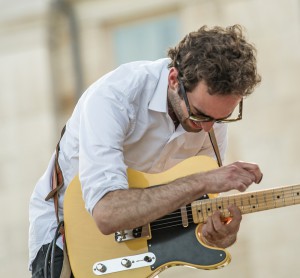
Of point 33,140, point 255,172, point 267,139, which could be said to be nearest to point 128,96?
point 255,172

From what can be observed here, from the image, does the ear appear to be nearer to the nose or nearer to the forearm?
the nose

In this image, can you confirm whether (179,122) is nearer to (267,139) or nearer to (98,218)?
(98,218)

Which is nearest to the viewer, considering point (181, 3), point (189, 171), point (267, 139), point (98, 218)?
point (98, 218)

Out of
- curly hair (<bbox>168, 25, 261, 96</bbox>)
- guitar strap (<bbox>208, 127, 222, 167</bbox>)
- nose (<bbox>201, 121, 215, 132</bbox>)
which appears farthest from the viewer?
guitar strap (<bbox>208, 127, 222, 167</bbox>)

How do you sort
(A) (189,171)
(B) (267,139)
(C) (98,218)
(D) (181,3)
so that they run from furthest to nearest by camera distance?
1. (D) (181,3)
2. (B) (267,139)
3. (A) (189,171)
4. (C) (98,218)

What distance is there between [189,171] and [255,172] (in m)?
0.32

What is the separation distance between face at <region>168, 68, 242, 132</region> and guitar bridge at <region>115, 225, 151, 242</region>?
0.50 m

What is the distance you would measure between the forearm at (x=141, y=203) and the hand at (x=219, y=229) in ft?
0.59

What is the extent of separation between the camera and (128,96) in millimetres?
4574

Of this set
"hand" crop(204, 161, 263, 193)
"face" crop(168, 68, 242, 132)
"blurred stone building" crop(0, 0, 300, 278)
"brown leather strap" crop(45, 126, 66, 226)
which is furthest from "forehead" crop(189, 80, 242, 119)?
"blurred stone building" crop(0, 0, 300, 278)

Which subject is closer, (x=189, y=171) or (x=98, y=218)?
(x=98, y=218)

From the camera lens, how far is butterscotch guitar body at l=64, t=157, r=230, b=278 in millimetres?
4656

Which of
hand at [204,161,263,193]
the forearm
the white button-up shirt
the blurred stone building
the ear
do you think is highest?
the ear

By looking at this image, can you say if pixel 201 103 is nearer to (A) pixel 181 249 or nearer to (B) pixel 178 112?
(B) pixel 178 112
